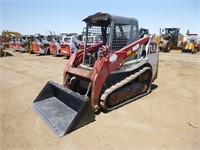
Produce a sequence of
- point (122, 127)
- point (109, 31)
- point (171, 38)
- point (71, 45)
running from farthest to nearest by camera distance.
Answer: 1. point (171, 38)
2. point (71, 45)
3. point (109, 31)
4. point (122, 127)

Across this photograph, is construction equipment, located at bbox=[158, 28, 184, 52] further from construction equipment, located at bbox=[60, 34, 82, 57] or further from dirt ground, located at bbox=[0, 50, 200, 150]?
dirt ground, located at bbox=[0, 50, 200, 150]

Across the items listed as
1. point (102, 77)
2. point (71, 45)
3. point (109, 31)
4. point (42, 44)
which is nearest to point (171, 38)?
point (71, 45)

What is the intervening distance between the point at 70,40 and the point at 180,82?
8.54 meters

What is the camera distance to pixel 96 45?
5129mm

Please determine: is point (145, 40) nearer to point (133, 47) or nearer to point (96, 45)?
point (133, 47)

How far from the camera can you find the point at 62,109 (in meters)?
3.89

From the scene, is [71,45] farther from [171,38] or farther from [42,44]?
[171,38]

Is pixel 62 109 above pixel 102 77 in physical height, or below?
below

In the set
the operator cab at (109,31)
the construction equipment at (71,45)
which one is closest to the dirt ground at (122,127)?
the operator cab at (109,31)

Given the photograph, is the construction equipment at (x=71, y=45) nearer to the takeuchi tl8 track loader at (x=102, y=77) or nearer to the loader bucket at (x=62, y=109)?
the takeuchi tl8 track loader at (x=102, y=77)

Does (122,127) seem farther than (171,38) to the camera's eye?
No

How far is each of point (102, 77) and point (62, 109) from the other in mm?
1142

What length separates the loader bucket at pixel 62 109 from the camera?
3260mm

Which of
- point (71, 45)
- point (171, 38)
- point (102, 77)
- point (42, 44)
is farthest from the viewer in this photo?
point (171, 38)
